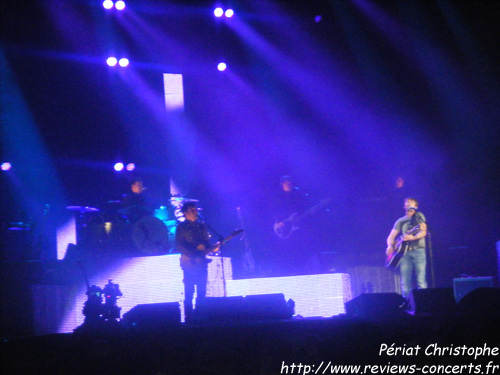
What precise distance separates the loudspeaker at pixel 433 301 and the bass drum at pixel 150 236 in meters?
5.03

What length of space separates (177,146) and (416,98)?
4.82 meters

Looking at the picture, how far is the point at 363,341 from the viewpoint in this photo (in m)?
3.86

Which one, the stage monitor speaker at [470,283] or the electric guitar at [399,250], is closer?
the stage monitor speaker at [470,283]

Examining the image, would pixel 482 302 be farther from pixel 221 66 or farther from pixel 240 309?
pixel 221 66

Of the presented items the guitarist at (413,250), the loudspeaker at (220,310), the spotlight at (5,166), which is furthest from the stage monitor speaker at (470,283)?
the spotlight at (5,166)

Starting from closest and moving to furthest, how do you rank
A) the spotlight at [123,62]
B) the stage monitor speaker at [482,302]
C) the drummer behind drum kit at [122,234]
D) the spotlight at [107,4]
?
the stage monitor speaker at [482,302]
the drummer behind drum kit at [122,234]
the spotlight at [107,4]
the spotlight at [123,62]

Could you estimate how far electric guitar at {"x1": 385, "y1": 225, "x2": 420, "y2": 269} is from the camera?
909 cm

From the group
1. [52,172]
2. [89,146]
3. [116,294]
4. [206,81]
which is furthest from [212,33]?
[116,294]

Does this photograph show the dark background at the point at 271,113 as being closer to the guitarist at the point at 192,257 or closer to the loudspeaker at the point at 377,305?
the guitarist at the point at 192,257

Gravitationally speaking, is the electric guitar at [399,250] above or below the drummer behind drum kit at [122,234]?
below

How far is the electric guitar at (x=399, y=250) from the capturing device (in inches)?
358

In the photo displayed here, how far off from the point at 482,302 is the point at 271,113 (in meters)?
8.64

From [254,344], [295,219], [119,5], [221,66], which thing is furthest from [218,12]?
[254,344]

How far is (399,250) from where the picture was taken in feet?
30.0
